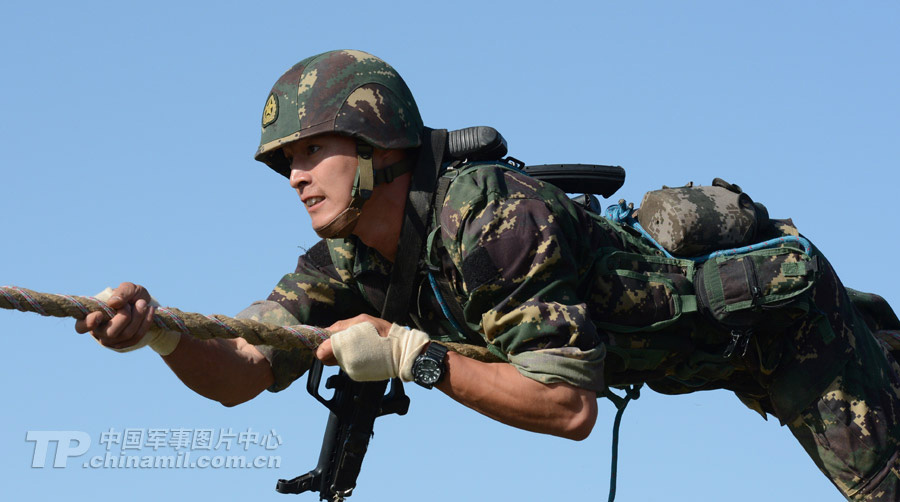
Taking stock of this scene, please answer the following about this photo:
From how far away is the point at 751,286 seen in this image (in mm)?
9297

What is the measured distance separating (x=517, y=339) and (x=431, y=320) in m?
1.17

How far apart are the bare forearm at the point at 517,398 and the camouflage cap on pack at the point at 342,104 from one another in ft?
4.85

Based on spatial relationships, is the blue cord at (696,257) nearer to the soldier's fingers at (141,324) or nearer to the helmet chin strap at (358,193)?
the helmet chin strap at (358,193)

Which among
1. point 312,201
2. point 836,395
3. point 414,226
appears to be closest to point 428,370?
point 414,226

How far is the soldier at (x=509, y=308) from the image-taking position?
28.2 ft

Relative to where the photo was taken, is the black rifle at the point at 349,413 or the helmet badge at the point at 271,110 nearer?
the helmet badge at the point at 271,110

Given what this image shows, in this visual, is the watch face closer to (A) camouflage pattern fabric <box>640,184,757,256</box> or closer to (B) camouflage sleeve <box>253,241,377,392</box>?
(B) camouflage sleeve <box>253,241,377,392</box>

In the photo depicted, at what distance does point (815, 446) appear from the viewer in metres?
9.75

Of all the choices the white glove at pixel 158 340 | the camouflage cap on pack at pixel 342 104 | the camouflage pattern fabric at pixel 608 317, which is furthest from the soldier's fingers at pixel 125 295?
the camouflage pattern fabric at pixel 608 317

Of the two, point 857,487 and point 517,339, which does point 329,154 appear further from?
point 857,487

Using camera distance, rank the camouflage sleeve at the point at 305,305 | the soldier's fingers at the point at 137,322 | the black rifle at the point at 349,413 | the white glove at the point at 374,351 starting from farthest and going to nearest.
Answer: the black rifle at the point at 349,413 < the camouflage sleeve at the point at 305,305 < the white glove at the point at 374,351 < the soldier's fingers at the point at 137,322

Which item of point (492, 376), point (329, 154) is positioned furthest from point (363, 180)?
point (492, 376)

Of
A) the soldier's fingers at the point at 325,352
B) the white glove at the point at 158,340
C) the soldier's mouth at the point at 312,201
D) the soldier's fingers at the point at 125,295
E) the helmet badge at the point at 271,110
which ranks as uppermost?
the helmet badge at the point at 271,110

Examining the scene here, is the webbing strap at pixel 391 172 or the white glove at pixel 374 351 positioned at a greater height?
the webbing strap at pixel 391 172
